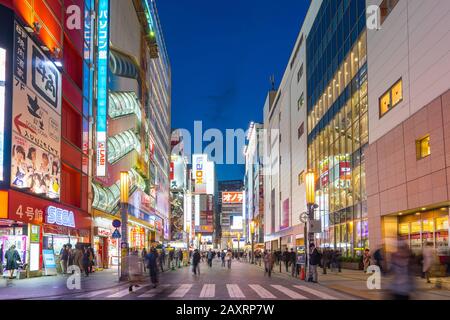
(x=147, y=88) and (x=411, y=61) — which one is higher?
(x=147, y=88)

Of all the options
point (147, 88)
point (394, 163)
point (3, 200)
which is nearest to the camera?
point (3, 200)

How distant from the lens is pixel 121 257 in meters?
31.8

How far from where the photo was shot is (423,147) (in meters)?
31.4

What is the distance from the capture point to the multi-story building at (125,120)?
44062 mm

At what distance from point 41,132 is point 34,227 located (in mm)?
5085

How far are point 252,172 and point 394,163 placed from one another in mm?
122605

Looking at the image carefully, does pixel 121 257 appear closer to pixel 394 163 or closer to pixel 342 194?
pixel 394 163

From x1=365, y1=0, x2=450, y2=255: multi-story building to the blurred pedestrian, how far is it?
1670 cm

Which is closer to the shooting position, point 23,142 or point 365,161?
point 23,142

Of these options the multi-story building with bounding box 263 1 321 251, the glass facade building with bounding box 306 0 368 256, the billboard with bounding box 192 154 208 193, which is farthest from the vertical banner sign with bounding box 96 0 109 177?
the billboard with bounding box 192 154 208 193

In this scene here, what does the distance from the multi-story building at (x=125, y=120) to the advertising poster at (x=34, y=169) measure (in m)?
9.88

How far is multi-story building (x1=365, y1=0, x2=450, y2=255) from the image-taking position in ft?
94.1

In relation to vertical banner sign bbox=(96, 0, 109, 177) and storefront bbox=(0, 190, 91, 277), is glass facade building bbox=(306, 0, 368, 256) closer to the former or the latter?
vertical banner sign bbox=(96, 0, 109, 177)

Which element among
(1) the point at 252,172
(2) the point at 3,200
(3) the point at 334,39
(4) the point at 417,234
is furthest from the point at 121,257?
(1) the point at 252,172
